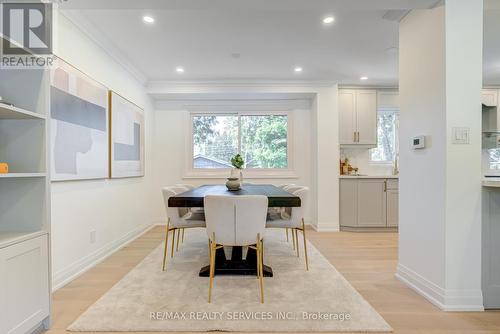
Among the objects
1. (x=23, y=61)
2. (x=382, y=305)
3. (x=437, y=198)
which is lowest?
(x=382, y=305)

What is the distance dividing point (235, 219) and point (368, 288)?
53.4 inches

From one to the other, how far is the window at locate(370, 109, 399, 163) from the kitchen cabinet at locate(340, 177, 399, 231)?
0.75m

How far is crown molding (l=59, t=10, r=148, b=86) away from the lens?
253 centimetres

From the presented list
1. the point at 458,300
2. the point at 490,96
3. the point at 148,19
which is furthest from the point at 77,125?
the point at 490,96

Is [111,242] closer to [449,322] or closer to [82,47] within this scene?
[82,47]

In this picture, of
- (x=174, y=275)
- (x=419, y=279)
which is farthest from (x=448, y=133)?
(x=174, y=275)

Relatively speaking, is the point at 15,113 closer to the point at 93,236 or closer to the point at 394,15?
the point at 93,236

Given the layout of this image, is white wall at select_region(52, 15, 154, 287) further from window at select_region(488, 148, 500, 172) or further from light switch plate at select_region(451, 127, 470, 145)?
window at select_region(488, 148, 500, 172)

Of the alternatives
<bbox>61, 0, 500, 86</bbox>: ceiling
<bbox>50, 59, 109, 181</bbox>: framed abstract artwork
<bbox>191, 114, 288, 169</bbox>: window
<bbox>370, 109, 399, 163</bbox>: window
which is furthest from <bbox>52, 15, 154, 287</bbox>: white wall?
<bbox>370, 109, 399, 163</bbox>: window

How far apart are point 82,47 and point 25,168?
1.66 metres

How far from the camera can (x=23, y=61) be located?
1.68m

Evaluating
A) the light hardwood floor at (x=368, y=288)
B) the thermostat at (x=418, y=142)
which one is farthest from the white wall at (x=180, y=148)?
the thermostat at (x=418, y=142)

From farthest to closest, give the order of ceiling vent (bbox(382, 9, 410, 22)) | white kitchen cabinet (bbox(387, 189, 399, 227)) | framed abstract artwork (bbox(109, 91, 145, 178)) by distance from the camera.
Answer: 1. white kitchen cabinet (bbox(387, 189, 399, 227))
2. framed abstract artwork (bbox(109, 91, 145, 178))
3. ceiling vent (bbox(382, 9, 410, 22))

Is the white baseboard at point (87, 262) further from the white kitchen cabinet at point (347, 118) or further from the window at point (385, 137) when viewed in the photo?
the window at point (385, 137)
